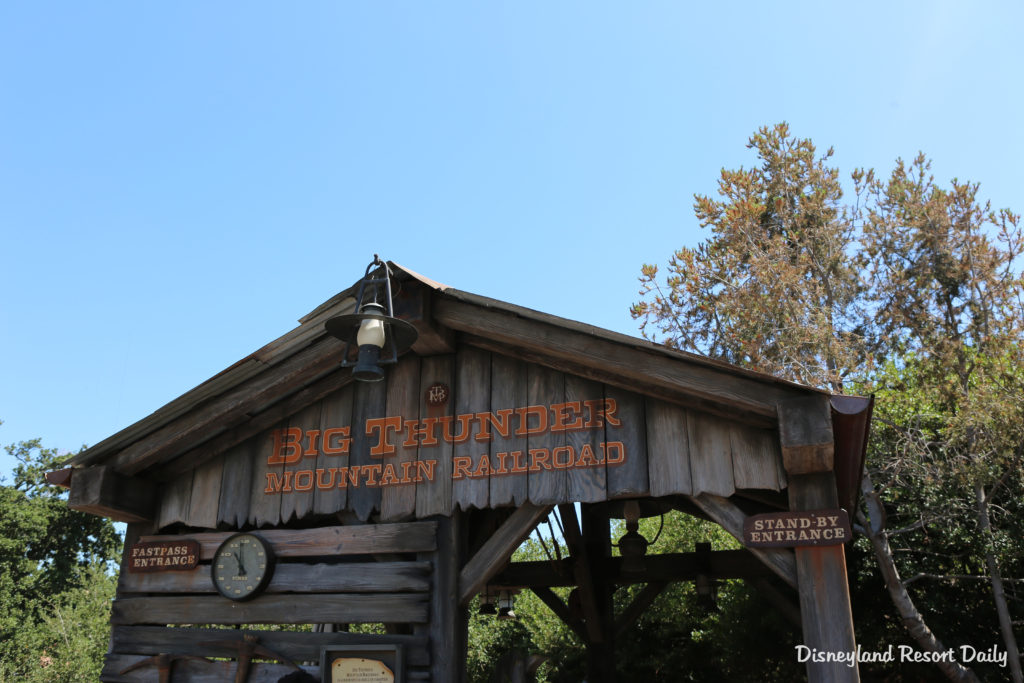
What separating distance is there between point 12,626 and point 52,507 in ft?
18.6

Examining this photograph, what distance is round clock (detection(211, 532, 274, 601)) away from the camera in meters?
5.97

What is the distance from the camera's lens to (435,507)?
226 inches

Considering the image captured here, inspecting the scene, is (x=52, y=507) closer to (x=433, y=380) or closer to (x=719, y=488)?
(x=433, y=380)

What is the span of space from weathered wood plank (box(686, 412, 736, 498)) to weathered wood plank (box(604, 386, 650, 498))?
317 mm

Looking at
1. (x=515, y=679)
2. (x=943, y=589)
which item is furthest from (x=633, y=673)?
(x=515, y=679)

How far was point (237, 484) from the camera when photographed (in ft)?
21.0

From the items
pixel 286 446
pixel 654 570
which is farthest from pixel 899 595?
pixel 286 446

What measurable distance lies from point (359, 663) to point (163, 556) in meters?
1.97

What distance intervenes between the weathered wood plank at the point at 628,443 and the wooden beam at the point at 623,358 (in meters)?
0.12

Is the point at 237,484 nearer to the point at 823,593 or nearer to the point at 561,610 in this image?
the point at 823,593

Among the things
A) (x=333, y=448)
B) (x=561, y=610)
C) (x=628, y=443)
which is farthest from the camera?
(x=561, y=610)

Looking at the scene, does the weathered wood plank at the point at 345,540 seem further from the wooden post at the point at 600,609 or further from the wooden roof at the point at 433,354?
the wooden post at the point at 600,609

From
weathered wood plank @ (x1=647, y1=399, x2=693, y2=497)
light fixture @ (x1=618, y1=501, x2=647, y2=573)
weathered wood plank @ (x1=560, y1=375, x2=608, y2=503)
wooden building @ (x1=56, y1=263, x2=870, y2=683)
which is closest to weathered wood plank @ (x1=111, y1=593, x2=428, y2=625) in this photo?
wooden building @ (x1=56, y1=263, x2=870, y2=683)

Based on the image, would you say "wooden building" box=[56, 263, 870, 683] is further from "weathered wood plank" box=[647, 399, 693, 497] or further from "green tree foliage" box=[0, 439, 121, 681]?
"green tree foliage" box=[0, 439, 121, 681]
